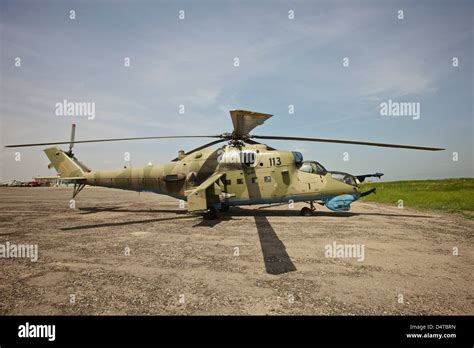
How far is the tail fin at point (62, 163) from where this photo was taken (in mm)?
16266

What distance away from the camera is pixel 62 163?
16.4m

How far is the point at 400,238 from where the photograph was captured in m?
8.23

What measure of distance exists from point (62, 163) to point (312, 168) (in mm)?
17439

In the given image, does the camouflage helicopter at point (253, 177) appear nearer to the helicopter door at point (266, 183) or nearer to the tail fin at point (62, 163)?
the helicopter door at point (266, 183)

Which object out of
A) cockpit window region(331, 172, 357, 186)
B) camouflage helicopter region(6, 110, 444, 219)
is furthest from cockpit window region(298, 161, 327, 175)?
cockpit window region(331, 172, 357, 186)

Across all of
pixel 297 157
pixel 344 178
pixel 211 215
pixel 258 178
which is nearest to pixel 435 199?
pixel 344 178

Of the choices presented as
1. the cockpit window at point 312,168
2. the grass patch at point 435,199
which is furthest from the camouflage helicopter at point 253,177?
the grass patch at point 435,199

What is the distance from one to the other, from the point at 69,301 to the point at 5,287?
5.98 ft

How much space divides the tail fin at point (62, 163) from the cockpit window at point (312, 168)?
15320 millimetres

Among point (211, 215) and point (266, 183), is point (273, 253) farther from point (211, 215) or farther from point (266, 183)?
point (266, 183)

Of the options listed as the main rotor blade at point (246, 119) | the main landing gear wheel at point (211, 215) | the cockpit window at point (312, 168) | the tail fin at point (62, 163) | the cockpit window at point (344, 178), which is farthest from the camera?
the tail fin at point (62, 163)

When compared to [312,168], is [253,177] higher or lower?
lower

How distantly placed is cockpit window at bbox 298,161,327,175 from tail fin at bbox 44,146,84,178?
50.3 feet
